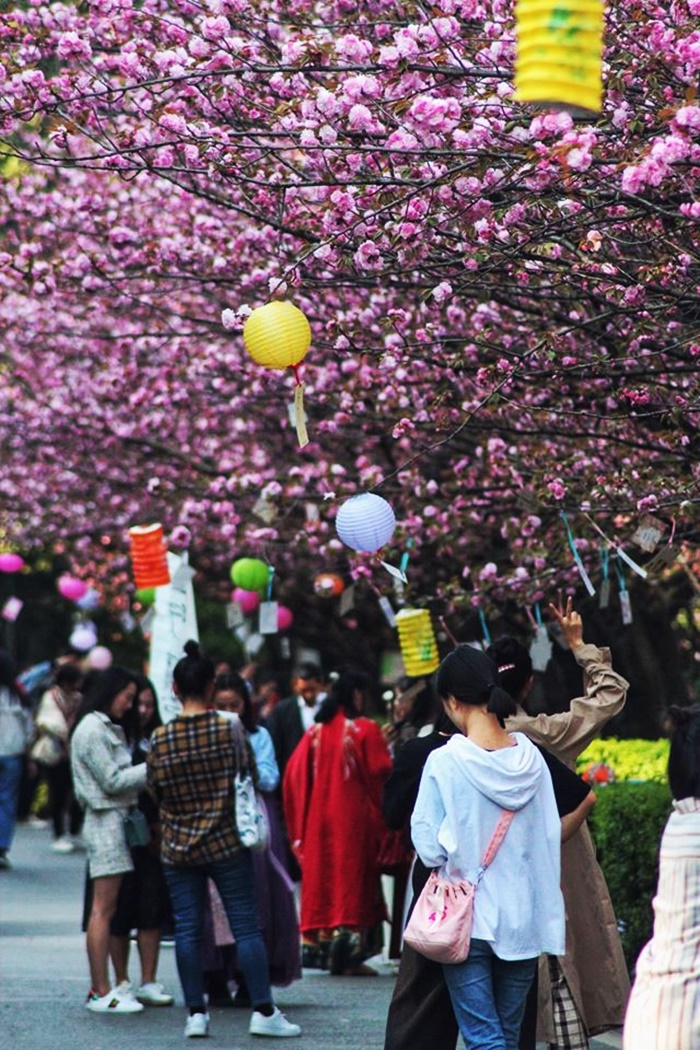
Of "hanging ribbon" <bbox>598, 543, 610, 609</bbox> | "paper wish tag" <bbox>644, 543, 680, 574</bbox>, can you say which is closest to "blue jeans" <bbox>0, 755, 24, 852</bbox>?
"hanging ribbon" <bbox>598, 543, 610, 609</bbox>

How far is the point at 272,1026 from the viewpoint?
9180 millimetres

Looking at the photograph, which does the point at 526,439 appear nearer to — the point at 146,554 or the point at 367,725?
the point at 367,725

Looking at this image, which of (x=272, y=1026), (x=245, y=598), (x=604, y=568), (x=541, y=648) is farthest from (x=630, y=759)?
(x=245, y=598)

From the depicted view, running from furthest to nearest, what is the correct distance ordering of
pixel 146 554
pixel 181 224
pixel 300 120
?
pixel 146 554, pixel 181 224, pixel 300 120

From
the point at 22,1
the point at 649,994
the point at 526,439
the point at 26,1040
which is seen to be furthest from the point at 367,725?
the point at 649,994

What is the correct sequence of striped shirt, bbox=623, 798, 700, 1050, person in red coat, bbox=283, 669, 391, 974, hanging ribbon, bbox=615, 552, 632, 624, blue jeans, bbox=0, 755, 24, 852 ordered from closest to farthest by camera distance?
striped shirt, bbox=623, 798, 700, 1050
hanging ribbon, bbox=615, 552, 632, 624
person in red coat, bbox=283, 669, 391, 974
blue jeans, bbox=0, 755, 24, 852

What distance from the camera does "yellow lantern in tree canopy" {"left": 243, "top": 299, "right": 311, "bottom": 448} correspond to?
8109 millimetres

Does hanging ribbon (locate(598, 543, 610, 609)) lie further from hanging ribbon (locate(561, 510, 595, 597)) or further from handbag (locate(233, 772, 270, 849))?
handbag (locate(233, 772, 270, 849))

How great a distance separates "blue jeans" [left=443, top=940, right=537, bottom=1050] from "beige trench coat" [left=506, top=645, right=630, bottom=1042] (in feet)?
2.60

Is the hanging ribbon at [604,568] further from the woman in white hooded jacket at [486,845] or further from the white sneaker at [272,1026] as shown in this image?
the woman in white hooded jacket at [486,845]

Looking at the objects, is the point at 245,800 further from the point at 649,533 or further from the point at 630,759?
the point at 630,759

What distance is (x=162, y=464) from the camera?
1839 centimetres

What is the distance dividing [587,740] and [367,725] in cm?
468

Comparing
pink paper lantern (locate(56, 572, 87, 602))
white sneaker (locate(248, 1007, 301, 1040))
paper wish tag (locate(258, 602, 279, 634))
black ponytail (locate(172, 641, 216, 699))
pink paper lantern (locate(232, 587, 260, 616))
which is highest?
pink paper lantern (locate(56, 572, 87, 602))
